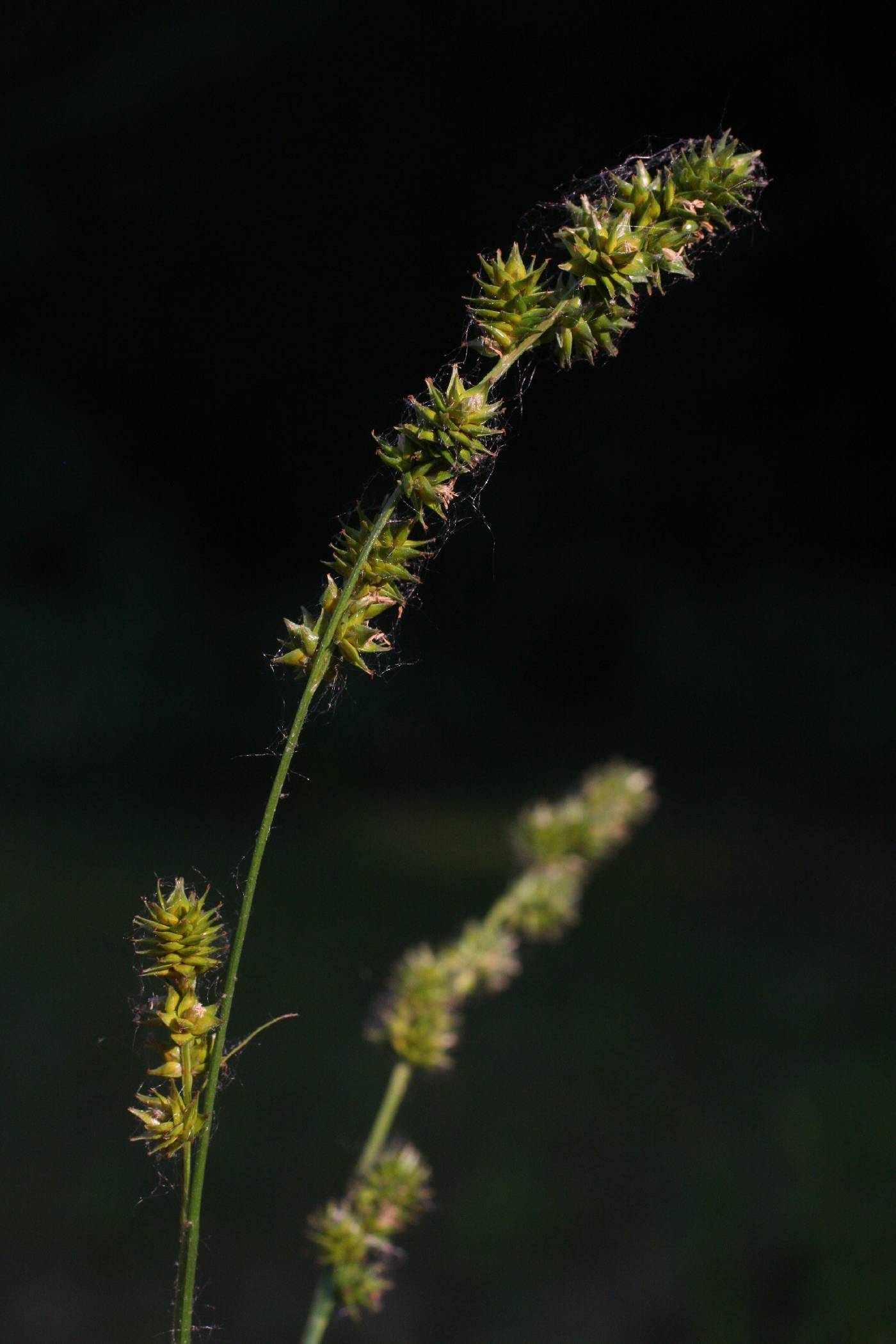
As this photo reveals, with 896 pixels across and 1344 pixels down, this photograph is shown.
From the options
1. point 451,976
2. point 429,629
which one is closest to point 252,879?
point 451,976

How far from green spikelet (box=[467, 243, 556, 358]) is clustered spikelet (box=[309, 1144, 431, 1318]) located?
502 mm

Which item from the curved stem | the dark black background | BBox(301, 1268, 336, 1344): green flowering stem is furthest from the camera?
the dark black background

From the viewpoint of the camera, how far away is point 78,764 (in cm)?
957

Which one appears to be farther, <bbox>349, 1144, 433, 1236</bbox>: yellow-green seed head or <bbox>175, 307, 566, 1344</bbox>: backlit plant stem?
<bbox>349, 1144, 433, 1236</bbox>: yellow-green seed head

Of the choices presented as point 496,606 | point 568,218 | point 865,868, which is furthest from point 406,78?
point 568,218

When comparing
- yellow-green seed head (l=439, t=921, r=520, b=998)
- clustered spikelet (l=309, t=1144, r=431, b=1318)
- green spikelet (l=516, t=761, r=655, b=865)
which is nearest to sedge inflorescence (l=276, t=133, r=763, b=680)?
clustered spikelet (l=309, t=1144, r=431, b=1318)

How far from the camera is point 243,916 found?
44cm

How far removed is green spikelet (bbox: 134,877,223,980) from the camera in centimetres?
46

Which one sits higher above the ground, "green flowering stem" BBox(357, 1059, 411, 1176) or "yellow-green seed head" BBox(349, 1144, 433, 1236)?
"green flowering stem" BBox(357, 1059, 411, 1176)

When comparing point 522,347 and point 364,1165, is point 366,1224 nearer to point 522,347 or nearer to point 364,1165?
point 364,1165

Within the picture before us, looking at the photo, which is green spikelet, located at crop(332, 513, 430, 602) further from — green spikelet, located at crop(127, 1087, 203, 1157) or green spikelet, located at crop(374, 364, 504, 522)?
green spikelet, located at crop(127, 1087, 203, 1157)

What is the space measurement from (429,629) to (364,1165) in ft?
28.7

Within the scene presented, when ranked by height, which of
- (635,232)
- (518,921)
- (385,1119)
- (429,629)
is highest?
(429,629)

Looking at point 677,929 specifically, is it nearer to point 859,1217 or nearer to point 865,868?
point 865,868
